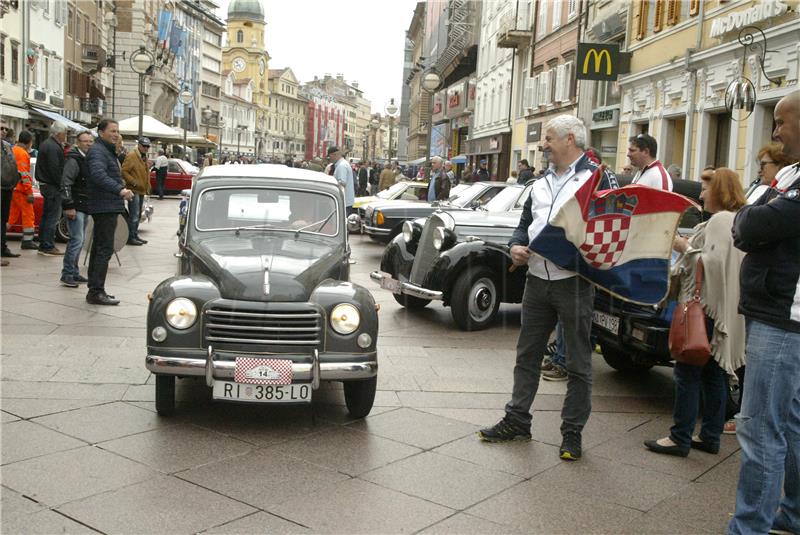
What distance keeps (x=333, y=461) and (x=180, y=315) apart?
1419 millimetres

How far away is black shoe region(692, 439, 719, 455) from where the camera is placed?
229 inches

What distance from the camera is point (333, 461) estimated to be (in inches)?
208

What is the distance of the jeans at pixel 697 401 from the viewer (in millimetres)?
5637

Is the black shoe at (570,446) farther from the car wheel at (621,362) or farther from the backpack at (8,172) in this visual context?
the backpack at (8,172)

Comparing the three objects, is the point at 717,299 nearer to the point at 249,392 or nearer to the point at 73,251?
the point at 249,392

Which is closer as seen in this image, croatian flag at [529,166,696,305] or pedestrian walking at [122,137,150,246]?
croatian flag at [529,166,696,305]

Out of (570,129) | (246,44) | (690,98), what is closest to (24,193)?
(570,129)

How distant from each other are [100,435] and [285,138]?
592 ft

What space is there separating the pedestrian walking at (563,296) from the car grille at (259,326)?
4.58 feet

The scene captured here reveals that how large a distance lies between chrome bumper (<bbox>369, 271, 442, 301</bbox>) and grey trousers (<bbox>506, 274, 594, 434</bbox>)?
4108 mm

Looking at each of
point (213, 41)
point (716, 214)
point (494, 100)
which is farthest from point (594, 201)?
point (213, 41)

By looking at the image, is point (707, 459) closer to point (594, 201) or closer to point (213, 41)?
point (594, 201)

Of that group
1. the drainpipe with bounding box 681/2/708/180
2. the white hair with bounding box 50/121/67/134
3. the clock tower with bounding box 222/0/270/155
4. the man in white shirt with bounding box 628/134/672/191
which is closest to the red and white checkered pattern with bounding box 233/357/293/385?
the man in white shirt with bounding box 628/134/672/191

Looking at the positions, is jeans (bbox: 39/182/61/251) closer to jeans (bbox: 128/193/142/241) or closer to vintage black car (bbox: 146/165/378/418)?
jeans (bbox: 128/193/142/241)
